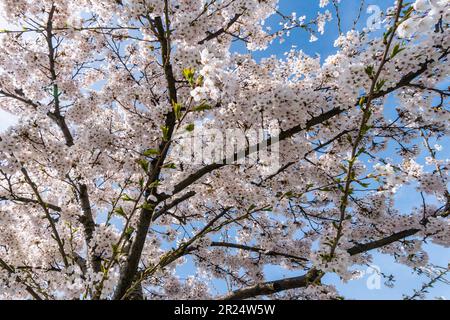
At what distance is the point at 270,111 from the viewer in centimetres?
478

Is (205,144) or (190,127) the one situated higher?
(205,144)

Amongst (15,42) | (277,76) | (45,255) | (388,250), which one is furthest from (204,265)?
(15,42)

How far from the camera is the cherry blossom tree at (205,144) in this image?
3064 mm

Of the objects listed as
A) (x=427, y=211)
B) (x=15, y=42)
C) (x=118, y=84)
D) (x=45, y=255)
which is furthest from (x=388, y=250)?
(x=15, y=42)

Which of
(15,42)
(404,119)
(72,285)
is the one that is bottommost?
(72,285)

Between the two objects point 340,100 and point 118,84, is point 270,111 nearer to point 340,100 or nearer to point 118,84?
point 340,100

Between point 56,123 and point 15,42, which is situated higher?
point 15,42

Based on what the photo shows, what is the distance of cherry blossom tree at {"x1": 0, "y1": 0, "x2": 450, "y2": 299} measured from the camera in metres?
3.06

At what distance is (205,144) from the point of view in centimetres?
574

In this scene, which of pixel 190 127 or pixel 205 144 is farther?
pixel 205 144
